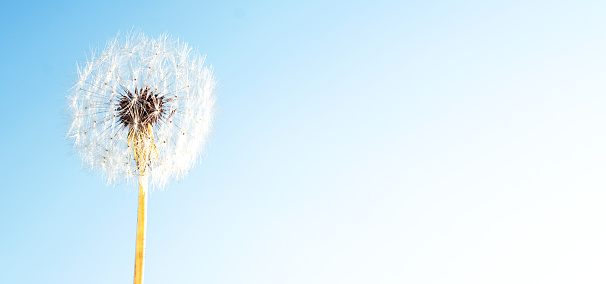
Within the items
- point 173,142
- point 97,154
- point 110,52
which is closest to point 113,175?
point 97,154

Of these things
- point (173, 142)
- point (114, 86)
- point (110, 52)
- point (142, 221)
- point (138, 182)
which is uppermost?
point (110, 52)

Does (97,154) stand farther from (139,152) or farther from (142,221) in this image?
(142,221)

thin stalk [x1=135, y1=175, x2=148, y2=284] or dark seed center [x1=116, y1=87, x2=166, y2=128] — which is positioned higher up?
dark seed center [x1=116, y1=87, x2=166, y2=128]

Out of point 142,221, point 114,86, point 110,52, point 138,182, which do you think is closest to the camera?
point 142,221

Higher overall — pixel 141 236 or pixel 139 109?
pixel 139 109

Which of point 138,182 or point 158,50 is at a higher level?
point 158,50

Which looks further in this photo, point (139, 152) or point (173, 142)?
point (173, 142)

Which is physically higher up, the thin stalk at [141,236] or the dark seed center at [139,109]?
the dark seed center at [139,109]

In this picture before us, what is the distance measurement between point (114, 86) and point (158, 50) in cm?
153

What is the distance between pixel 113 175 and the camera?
440 inches

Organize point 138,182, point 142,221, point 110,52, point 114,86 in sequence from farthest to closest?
1. point 110,52
2. point 114,86
3. point 138,182
4. point 142,221

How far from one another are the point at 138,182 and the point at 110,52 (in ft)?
11.2

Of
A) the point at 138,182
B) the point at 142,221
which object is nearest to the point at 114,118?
the point at 138,182

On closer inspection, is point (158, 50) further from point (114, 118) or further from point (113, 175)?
point (113, 175)
